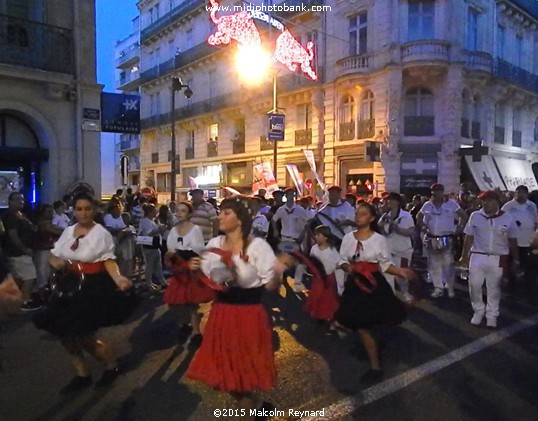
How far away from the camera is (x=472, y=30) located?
22.2 m

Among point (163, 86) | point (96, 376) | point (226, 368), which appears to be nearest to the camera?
point (226, 368)

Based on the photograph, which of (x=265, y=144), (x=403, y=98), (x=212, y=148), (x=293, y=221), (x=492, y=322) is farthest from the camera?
(x=212, y=148)

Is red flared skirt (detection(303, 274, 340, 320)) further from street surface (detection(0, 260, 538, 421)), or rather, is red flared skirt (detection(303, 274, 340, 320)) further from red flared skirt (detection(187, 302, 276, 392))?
red flared skirt (detection(187, 302, 276, 392))

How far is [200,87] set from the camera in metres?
33.9

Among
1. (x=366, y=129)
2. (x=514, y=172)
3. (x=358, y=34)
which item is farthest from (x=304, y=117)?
(x=514, y=172)

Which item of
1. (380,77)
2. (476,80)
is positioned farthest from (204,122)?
(476,80)

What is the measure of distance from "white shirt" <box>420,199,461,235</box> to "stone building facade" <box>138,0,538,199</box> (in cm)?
789

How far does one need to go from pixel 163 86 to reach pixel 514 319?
1401 inches

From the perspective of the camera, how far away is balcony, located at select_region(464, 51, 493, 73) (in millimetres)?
21094

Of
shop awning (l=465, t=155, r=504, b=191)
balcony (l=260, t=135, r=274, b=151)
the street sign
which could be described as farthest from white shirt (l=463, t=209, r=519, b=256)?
balcony (l=260, t=135, r=274, b=151)

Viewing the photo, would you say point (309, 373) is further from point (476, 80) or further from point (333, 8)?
point (333, 8)

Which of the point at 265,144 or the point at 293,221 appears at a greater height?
the point at 265,144

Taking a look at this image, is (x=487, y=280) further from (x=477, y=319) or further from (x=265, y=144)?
(x=265, y=144)

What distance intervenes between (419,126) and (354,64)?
426cm
